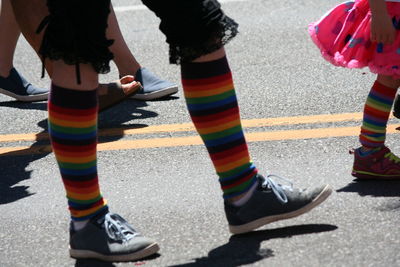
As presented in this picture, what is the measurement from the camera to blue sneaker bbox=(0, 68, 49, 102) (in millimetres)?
5477

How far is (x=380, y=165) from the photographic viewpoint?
12.3 feet

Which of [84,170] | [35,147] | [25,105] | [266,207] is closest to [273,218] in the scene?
[266,207]

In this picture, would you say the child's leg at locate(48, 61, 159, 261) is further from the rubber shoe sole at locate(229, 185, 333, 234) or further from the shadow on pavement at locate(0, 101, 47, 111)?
the shadow on pavement at locate(0, 101, 47, 111)

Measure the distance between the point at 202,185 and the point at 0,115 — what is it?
174 cm

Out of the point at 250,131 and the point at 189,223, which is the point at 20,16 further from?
the point at 189,223

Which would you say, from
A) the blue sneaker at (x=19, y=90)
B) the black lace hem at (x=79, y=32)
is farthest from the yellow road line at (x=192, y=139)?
the black lace hem at (x=79, y=32)

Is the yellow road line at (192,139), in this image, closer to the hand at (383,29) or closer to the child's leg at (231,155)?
the hand at (383,29)

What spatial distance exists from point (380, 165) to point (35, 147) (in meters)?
1.71

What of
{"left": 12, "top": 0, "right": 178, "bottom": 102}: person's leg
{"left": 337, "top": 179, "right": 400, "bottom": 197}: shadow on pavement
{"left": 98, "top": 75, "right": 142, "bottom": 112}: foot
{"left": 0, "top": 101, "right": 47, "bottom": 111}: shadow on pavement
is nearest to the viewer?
{"left": 337, "top": 179, "right": 400, "bottom": 197}: shadow on pavement

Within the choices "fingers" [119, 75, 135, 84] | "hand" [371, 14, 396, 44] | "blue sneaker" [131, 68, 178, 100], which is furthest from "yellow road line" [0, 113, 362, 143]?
"hand" [371, 14, 396, 44]

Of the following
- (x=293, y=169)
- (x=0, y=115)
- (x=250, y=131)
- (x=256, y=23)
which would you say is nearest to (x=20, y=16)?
(x=0, y=115)

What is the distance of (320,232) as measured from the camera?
3275 mm

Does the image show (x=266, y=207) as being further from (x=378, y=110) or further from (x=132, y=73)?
(x=132, y=73)

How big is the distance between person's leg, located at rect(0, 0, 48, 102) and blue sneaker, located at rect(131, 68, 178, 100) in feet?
1.75
